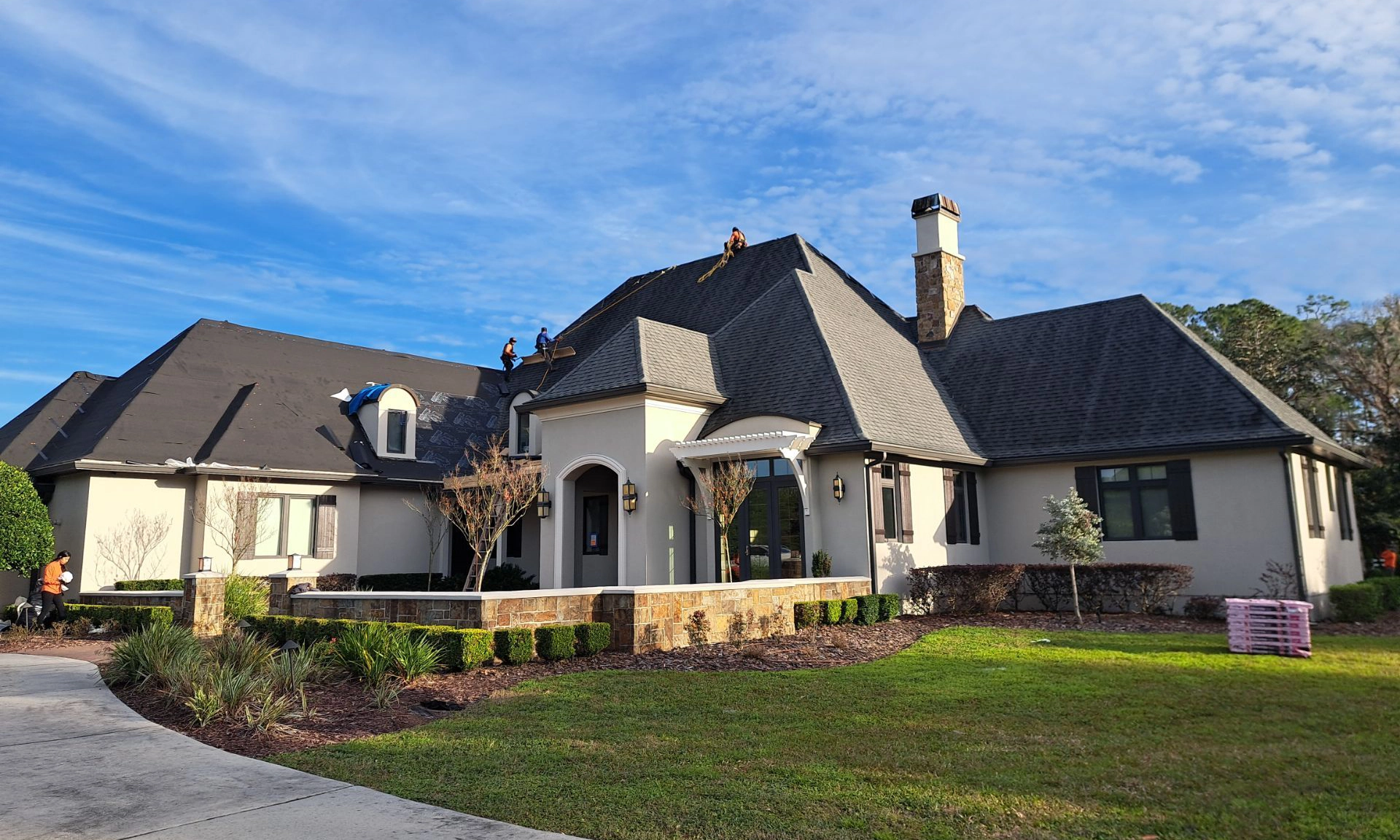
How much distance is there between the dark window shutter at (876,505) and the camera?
16397 millimetres

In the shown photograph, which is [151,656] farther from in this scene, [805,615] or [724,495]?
[724,495]

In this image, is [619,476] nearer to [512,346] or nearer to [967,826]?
[512,346]

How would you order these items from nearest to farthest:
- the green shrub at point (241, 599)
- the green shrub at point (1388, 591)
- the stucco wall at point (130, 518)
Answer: the green shrub at point (241, 599) → the green shrub at point (1388, 591) → the stucco wall at point (130, 518)

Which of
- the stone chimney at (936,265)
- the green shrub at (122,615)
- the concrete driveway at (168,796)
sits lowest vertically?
the concrete driveway at (168,796)

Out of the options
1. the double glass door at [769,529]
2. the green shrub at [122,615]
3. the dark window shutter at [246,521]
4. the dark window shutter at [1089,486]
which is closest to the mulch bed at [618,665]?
the green shrub at [122,615]

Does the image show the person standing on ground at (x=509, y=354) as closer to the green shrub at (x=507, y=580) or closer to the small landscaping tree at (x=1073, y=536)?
the green shrub at (x=507, y=580)

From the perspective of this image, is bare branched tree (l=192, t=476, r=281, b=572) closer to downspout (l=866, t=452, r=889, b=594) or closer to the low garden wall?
the low garden wall

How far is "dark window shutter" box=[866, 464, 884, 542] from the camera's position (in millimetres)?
16397

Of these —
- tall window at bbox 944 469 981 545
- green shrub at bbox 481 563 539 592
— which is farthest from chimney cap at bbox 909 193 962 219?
green shrub at bbox 481 563 539 592

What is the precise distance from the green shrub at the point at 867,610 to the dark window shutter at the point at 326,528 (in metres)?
12.2

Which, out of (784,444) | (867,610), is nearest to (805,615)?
(867,610)

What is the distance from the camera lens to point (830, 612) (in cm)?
1462

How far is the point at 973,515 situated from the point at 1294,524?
5726 mm

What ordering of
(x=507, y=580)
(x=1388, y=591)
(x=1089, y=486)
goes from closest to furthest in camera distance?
1. (x=1388, y=591)
2. (x=1089, y=486)
3. (x=507, y=580)
